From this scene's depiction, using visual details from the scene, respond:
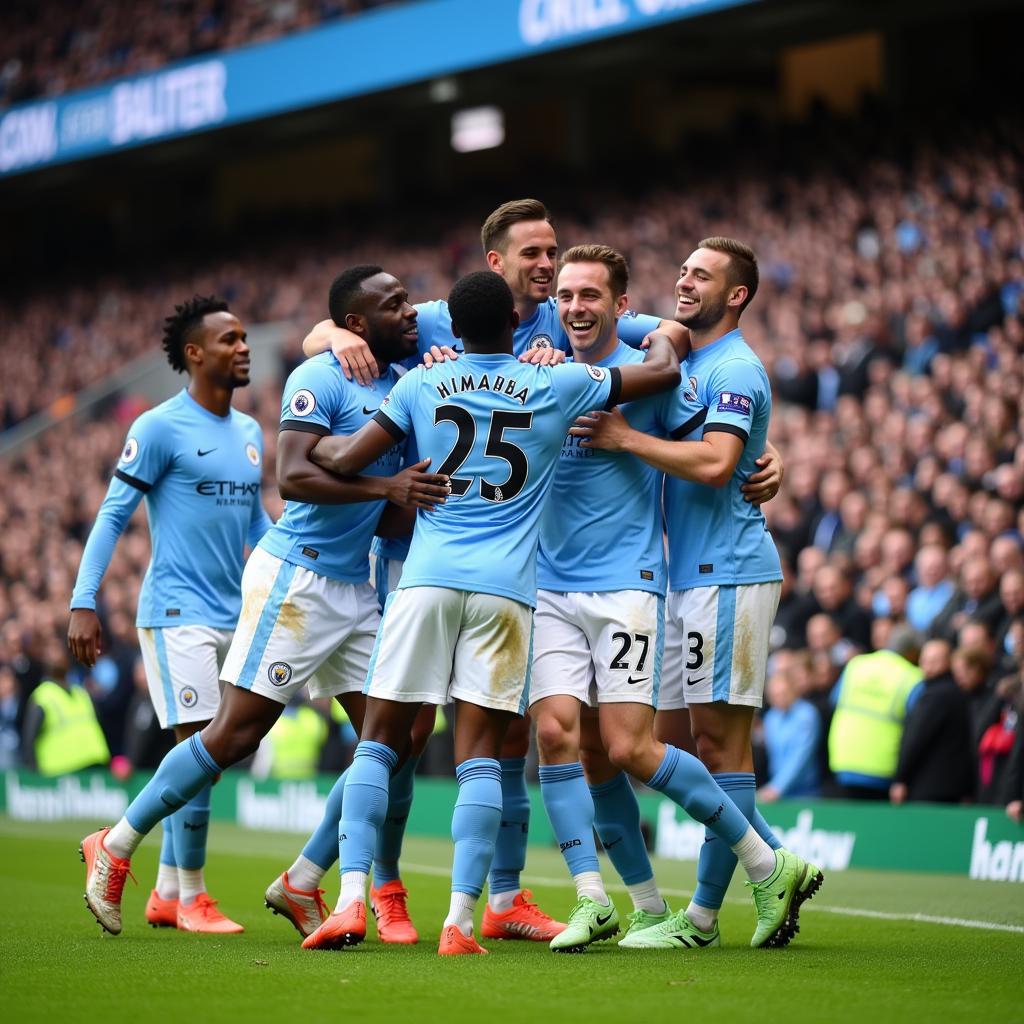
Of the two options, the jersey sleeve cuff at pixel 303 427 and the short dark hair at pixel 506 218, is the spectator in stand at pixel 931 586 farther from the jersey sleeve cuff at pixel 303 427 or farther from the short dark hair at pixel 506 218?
the jersey sleeve cuff at pixel 303 427

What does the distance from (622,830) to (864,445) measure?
8.56 metres

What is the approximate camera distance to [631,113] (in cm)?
2742

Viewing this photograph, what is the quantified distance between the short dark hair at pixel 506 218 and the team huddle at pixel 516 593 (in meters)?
0.02

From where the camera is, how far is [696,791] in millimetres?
6172

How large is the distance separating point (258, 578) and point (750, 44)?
1630 cm

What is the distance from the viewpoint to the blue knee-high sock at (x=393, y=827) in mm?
6801

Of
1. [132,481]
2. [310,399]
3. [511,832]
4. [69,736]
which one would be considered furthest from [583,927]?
[69,736]

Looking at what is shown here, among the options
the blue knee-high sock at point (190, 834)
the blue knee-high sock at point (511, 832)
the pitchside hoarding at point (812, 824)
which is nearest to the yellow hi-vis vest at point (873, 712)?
the pitchside hoarding at point (812, 824)

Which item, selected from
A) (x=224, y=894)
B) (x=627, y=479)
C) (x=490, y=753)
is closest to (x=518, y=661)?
(x=490, y=753)

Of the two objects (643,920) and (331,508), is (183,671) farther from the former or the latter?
(643,920)

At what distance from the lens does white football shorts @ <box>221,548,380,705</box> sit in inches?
256

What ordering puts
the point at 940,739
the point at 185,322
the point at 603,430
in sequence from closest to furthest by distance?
1. the point at 603,430
2. the point at 185,322
3. the point at 940,739

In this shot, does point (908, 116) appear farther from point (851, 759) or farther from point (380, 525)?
point (380, 525)

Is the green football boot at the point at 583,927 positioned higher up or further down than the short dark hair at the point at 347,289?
further down
